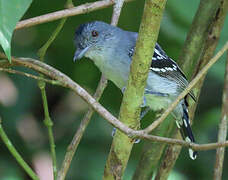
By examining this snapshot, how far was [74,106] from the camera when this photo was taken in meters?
4.48

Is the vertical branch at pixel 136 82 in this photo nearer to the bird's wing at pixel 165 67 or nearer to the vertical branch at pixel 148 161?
the vertical branch at pixel 148 161

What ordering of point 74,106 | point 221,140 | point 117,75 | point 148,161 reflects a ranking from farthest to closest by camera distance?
point 74,106 < point 117,75 < point 148,161 < point 221,140

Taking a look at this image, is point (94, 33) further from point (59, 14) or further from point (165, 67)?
point (59, 14)

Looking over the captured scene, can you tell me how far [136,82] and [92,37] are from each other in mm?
1825

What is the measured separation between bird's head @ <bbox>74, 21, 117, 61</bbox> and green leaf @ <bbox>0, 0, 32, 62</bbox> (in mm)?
1761

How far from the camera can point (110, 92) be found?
14.1 ft

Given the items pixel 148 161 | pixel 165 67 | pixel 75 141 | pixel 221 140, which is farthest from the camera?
pixel 165 67

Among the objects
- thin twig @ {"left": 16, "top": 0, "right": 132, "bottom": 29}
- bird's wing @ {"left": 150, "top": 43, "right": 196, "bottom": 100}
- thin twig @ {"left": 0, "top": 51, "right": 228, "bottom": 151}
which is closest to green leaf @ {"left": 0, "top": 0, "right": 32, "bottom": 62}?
thin twig @ {"left": 0, "top": 51, "right": 228, "bottom": 151}

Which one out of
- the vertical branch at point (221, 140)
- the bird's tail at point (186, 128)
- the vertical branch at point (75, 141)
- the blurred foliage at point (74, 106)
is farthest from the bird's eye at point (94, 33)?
the vertical branch at point (221, 140)

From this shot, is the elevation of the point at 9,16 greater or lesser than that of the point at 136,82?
greater

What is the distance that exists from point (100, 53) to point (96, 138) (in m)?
0.90

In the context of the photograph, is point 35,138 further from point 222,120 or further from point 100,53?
point 222,120

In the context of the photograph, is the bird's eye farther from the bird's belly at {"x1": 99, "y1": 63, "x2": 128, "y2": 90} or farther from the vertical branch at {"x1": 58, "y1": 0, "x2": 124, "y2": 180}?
the vertical branch at {"x1": 58, "y1": 0, "x2": 124, "y2": 180}

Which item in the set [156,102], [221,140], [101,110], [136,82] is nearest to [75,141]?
[101,110]
